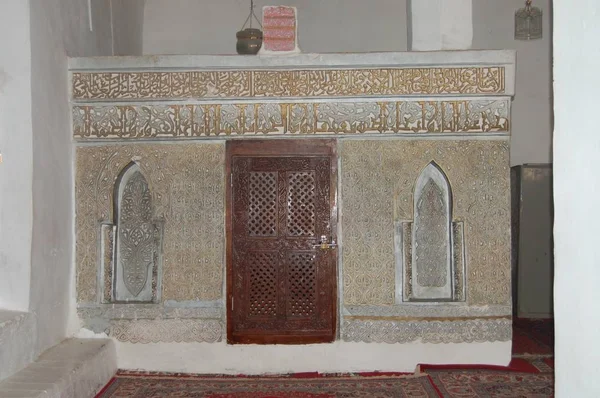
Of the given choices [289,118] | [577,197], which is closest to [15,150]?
[289,118]

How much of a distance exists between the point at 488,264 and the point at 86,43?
3388 mm

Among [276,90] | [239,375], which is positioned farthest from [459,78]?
[239,375]

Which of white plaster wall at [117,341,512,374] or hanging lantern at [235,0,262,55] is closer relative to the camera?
white plaster wall at [117,341,512,374]

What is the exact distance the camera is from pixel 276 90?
4.25 metres

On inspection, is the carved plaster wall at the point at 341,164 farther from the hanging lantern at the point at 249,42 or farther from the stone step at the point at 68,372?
the hanging lantern at the point at 249,42

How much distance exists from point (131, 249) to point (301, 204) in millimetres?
1248

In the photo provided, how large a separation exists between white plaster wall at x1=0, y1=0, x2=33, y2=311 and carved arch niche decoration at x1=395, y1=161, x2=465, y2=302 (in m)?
2.41

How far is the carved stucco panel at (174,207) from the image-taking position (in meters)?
4.26

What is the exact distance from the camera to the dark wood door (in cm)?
425

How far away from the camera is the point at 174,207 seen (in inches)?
169

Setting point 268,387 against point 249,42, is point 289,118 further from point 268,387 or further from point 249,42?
point 268,387

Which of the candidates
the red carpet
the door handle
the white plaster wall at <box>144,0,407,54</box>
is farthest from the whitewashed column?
the white plaster wall at <box>144,0,407,54</box>

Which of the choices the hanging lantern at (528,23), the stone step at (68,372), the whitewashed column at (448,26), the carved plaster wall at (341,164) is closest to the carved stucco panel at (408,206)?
the carved plaster wall at (341,164)

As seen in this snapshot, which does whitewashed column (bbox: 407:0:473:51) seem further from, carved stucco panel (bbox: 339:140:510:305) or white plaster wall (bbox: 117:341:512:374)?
white plaster wall (bbox: 117:341:512:374)
